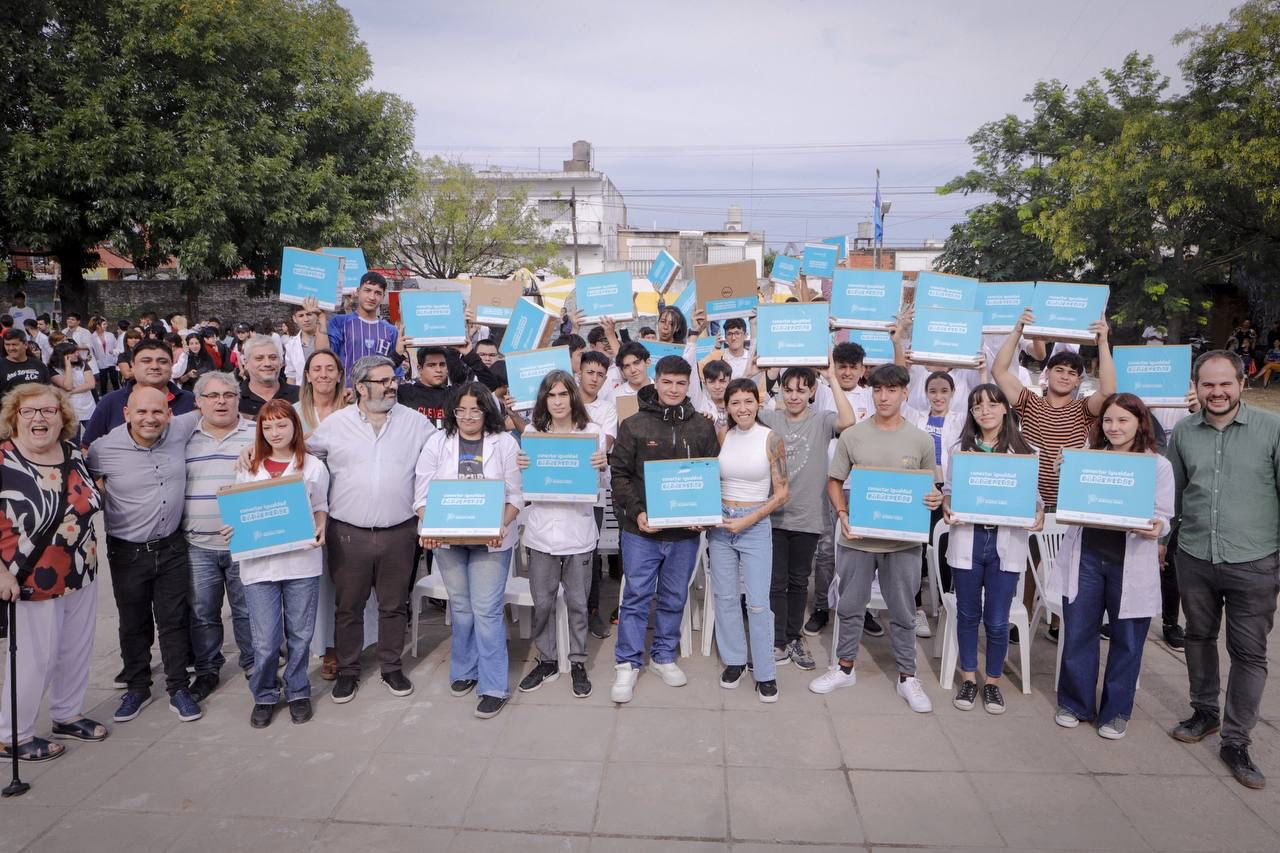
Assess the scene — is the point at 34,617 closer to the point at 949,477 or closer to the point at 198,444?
the point at 198,444

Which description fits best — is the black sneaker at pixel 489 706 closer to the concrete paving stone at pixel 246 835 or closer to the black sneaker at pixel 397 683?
the black sneaker at pixel 397 683

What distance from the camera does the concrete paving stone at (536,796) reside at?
11.4 ft

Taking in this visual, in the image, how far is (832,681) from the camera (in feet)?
15.5

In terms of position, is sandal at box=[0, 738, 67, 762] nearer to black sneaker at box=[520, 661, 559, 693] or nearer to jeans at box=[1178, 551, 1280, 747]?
black sneaker at box=[520, 661, 559, 693]

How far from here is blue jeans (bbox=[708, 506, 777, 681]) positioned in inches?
182

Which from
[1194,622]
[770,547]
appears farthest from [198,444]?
[1194,622]

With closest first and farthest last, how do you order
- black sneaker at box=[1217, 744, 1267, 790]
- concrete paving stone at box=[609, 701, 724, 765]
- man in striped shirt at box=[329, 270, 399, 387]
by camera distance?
black sneaker at box=[1217, 744, 1267, 790] → concrete paving stone at box=[609, 701, 724, 765] → man in striped shirt at box=[329, 270, 399, 387]

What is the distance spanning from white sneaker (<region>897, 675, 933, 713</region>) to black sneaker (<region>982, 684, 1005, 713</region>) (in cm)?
29

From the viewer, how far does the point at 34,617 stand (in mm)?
3908

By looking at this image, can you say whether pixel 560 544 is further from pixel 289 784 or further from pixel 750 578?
pixel 289 784

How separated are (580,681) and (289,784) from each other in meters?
1.59

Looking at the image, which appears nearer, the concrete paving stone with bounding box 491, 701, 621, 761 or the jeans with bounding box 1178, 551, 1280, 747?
the jeans with bounding box 1178, 551, 1280, 747

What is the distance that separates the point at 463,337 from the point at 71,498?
9.01 ft

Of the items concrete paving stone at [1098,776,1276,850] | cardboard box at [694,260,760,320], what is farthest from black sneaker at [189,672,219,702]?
cardboard box at [694,260,760,320]
